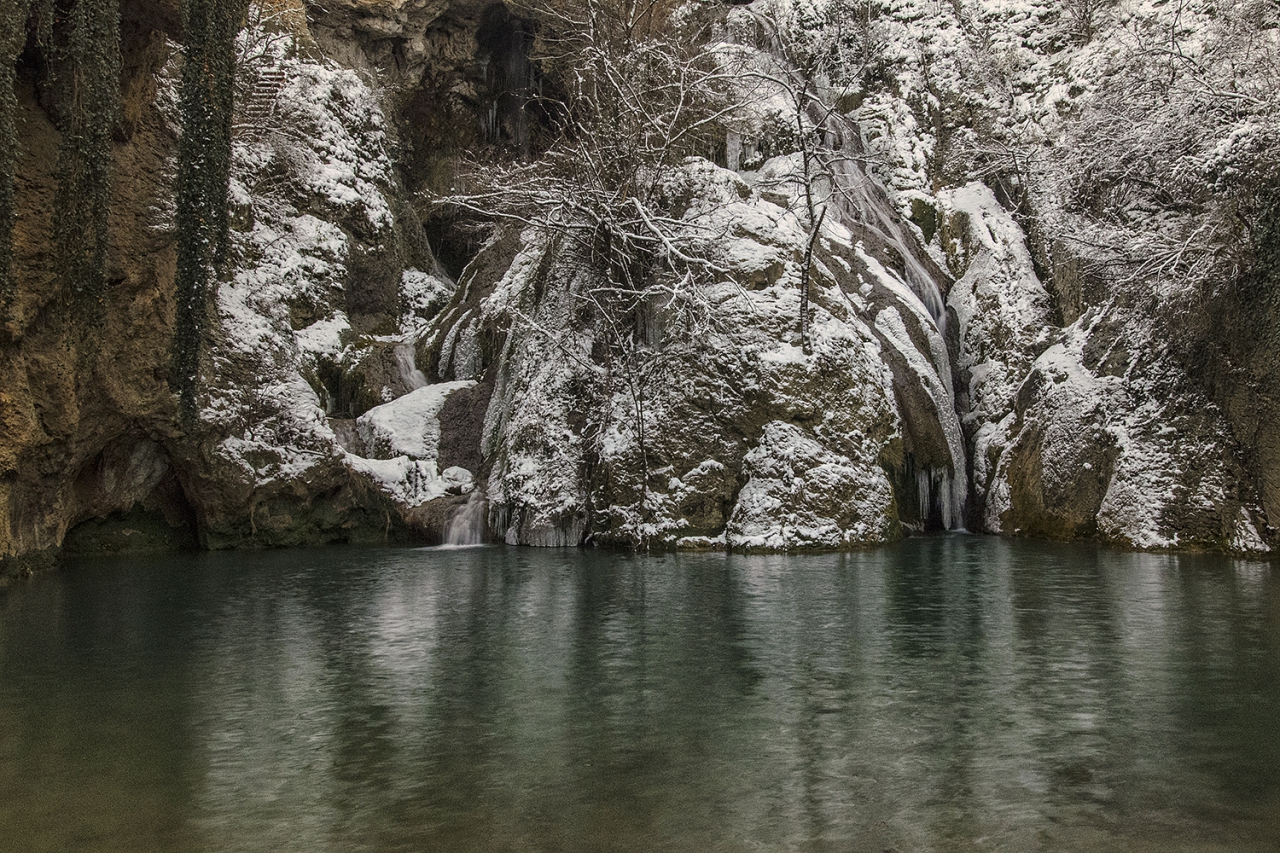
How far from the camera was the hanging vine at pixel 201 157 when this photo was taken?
14.8m

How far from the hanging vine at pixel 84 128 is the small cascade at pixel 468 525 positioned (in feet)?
29.4

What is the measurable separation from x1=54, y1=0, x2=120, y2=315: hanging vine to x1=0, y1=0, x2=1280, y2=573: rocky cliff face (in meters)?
0.48

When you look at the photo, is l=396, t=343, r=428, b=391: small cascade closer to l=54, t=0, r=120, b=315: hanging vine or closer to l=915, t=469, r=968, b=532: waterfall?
l=54, t=0, r=120, b=315: hanging vine

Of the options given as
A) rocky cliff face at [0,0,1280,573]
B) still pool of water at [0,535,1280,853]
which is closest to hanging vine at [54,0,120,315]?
rocky cliff face at [0,0,1280,573]

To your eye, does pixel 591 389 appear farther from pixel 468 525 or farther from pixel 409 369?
pixel 409 369

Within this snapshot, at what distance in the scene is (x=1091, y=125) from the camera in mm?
20656

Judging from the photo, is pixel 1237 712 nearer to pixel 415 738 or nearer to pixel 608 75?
pixel 415 738

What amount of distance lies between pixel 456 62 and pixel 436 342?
1140cm

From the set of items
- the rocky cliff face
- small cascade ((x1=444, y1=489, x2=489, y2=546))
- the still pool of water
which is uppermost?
the rocky cliff face

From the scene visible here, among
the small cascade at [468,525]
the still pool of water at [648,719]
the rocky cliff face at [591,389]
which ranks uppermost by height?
the rocky cliff face at [591,389]

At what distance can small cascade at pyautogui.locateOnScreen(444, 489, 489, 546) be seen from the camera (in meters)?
20.5

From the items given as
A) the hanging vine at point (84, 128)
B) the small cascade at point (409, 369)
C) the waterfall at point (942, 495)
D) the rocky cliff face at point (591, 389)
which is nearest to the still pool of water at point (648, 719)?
the hanging vine at point (84, 128)

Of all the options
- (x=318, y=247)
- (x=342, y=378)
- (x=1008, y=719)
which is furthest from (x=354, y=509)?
(x=1008, y=719)

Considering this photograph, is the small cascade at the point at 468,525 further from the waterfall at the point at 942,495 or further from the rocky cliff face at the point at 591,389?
the waterfall at the point at 942,495
